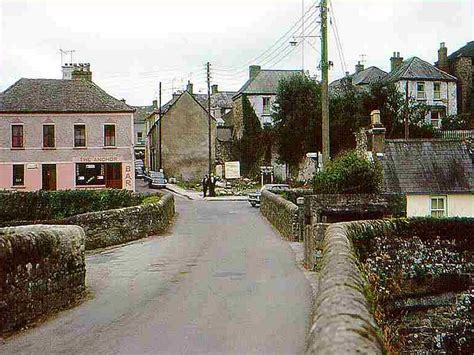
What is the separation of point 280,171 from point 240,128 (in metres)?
9.95

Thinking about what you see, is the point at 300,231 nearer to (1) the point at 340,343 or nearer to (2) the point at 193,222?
(2) the point at 193,222

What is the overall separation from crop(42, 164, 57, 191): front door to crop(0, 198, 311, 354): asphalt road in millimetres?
27234

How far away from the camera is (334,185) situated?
24.6m

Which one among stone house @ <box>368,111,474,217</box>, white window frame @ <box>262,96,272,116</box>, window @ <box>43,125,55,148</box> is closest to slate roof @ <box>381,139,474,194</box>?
stone house @ <box>368,111,474,217</box>

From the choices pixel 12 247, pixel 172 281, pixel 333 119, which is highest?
pixel 333 119

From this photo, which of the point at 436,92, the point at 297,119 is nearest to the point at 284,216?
the point at 297,119

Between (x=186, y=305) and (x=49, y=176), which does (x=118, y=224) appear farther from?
(x=49, y=176)

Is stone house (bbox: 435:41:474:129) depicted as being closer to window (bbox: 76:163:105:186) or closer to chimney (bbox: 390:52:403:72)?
chimney (bbox: 390:52:403:72)

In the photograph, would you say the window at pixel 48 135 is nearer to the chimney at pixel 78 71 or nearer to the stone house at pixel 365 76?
the chimney at pixel 78 71

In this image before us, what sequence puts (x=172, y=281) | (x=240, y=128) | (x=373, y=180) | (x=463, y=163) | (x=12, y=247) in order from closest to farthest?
(x=12, y=247) → (x=172, y=281) → (x=373, y=180) → (x=463, y=163) → (x=240, y=128)

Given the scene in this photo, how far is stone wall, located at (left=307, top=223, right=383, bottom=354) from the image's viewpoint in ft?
14.1

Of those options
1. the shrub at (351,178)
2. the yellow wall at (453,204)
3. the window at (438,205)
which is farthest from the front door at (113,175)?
the shrub at (351,178)

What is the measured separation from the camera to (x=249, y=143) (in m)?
68.4

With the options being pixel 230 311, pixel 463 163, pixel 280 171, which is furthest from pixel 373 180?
pixel 280 171
